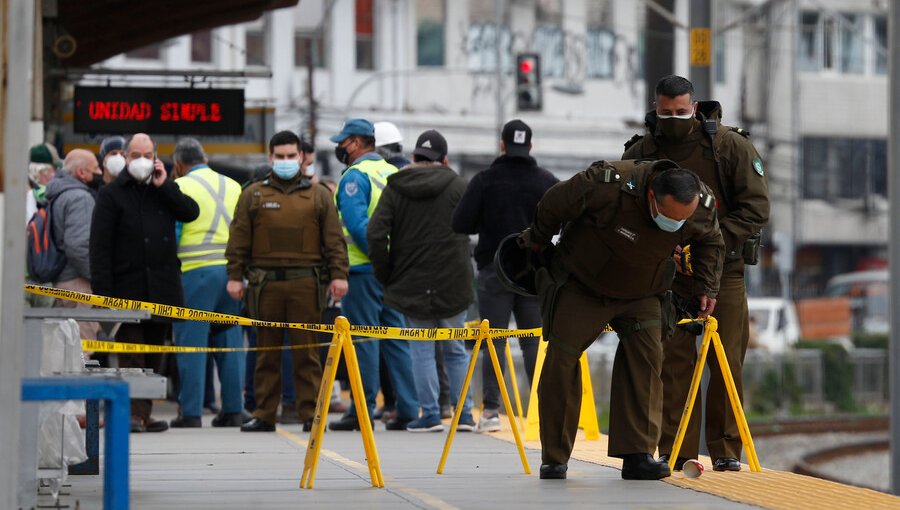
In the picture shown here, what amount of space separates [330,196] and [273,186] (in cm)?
40

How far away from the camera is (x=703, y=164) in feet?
33.2

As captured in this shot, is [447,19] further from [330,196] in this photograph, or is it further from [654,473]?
[654,473]

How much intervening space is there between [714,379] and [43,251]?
5.63 meters

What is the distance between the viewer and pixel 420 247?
43.2ft

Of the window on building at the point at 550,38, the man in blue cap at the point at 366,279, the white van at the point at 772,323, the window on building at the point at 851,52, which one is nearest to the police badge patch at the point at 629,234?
the man in blue cap at the point at 366,279

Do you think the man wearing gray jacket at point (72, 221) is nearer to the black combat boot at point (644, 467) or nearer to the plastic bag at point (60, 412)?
the plastic bag at point (60, 412)

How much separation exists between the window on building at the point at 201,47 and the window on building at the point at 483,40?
8.37 metres

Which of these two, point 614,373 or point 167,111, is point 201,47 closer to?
point 167,111

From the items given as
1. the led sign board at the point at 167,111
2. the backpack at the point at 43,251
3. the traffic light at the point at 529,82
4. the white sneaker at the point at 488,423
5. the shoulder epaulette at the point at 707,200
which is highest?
the traffic light at the point at 529,82

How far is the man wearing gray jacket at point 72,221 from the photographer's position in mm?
13617

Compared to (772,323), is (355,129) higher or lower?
higher

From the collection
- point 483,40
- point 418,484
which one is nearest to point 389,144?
point 418,484

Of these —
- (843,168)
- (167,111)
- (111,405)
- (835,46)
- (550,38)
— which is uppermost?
(835,46)

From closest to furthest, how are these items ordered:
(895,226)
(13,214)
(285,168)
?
(13,214), (895,226), (285,168)
